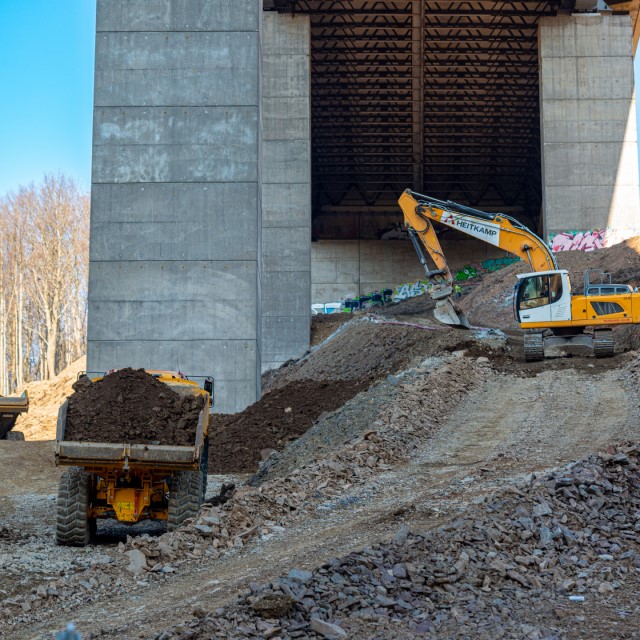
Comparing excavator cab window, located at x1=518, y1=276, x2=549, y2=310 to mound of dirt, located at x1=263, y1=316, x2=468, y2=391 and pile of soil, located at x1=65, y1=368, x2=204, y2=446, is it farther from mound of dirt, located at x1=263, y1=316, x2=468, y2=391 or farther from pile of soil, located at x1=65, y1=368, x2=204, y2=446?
pile of soil, located at x1=65, y1=368, x2=204, y2=446

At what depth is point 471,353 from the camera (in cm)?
2280

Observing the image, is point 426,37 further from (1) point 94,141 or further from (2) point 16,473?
(2) point 16,473

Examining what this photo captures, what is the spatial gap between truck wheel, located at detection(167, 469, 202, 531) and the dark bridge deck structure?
1253 inches

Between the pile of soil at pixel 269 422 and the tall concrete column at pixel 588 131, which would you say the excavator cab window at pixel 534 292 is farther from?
the tall concrete column at pixel 588 131

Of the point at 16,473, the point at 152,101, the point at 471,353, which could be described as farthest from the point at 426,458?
the point at 152,101

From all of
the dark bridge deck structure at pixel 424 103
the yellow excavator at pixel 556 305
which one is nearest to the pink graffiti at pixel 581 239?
the dark bridge deck structure at pixel 424 103

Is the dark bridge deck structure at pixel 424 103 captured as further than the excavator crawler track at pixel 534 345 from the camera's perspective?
Yes

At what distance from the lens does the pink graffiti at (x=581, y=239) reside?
39094mm

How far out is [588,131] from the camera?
3956cm

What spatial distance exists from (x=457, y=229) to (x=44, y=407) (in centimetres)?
2144

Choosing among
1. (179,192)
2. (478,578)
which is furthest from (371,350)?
(478,578)

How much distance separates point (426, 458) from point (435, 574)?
646cm

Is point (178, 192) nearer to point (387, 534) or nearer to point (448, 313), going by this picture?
point (448, 313)

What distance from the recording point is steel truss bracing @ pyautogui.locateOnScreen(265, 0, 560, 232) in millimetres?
40188
